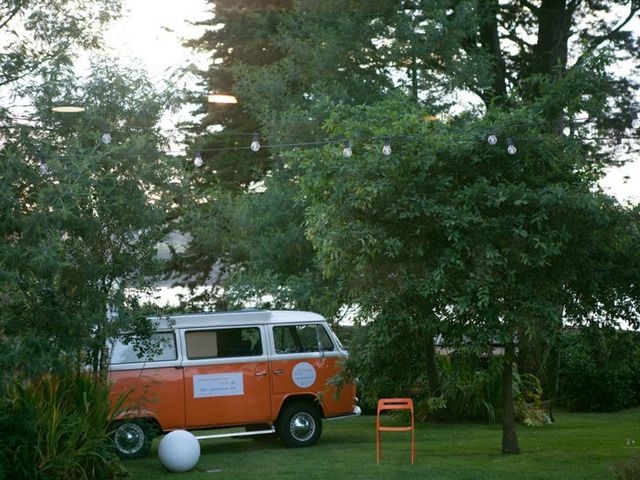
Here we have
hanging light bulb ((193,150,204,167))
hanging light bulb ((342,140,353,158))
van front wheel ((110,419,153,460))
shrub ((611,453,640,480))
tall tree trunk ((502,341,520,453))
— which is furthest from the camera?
van front wheel ((110,419,153,460))

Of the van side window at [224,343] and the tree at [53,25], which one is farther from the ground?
the tree at [53,25]

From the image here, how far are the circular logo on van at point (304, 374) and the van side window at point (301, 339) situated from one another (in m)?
0.24

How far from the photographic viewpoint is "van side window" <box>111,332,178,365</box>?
1402 centimetres

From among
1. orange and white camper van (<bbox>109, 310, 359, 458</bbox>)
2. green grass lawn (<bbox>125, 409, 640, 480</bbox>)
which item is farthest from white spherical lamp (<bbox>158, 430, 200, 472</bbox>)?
orange and white camper van (<bbox>109, 310, 359, 458</bbox>)

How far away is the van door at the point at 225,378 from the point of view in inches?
563

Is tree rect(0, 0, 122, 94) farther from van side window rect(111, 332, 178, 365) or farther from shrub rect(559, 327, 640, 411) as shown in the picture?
shrub rect(559, 327, 640, 411)

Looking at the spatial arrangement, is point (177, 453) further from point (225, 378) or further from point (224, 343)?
point (224, 343)

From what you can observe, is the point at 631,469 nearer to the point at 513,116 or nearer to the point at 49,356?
the point at 513,116

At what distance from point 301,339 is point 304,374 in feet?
1.83

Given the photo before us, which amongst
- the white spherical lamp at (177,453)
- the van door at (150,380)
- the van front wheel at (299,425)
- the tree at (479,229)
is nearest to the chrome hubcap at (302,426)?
the van front wheel at (299,425)

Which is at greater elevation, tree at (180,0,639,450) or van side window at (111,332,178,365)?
tree at (180,0,639,450)

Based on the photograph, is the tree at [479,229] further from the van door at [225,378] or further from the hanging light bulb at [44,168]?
the hanging light bulb at [44,168]

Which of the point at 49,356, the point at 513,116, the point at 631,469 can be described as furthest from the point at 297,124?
the point at 631,469

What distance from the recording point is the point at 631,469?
9531mm
